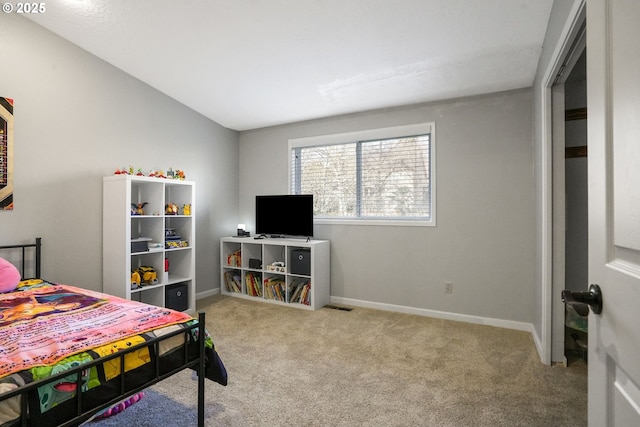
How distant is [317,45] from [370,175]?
5.50 feet

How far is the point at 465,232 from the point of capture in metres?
3.48

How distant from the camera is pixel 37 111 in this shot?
113 inches

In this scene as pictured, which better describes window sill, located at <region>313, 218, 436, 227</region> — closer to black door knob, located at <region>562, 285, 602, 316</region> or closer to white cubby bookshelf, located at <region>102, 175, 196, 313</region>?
white cubby bookshelf, located at <region>102, 175, 196, 313</region>

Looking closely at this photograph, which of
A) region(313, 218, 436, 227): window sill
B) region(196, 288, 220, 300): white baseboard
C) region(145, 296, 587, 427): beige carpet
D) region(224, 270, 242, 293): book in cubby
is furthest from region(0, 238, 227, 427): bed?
region(313, 218, 436, 227): window sill

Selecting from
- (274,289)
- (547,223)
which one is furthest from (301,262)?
(547,223)

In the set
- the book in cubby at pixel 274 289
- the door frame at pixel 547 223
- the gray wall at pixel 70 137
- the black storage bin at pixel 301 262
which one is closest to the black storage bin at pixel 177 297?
the gray wall at pixel 70 137

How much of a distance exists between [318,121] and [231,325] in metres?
2.58

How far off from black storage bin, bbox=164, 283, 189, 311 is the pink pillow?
1268 millimetres

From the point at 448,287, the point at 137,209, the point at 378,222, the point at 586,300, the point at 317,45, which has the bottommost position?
the point at 448,287

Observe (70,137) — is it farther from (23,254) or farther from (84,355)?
(84,355)

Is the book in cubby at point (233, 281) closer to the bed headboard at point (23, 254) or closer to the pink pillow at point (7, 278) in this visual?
the bed headboard at point (23, 254)

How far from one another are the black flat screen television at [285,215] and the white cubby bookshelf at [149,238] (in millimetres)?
917

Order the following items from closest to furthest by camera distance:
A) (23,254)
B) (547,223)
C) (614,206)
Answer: (614,206)
(547,223)
(23,254)

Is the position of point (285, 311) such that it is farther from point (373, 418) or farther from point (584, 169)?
point (584, 169)
